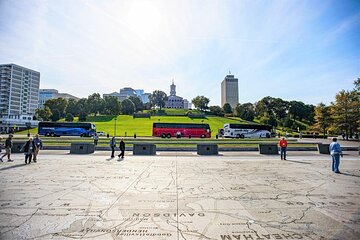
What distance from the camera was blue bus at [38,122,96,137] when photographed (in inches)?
1759

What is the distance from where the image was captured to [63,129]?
4500 cm

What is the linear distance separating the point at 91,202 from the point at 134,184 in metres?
2.25

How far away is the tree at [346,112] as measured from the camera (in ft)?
149

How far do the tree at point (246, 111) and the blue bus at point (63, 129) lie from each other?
83.1 m

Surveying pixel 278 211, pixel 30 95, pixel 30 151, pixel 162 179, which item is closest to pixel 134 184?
pixel 162 179

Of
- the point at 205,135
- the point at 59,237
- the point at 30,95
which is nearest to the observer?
the point at 59,237

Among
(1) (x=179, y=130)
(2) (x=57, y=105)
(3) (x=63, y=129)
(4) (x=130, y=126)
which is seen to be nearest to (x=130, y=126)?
(4) (x=130, y=126)

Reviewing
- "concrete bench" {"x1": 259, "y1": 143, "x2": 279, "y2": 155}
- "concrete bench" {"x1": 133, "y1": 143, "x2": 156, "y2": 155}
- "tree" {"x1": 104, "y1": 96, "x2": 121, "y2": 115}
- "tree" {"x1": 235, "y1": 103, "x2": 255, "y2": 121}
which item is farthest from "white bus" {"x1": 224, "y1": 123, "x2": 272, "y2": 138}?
"tree" {"x1": 104, "y1": 96, "x2": 121, "y2": 115}

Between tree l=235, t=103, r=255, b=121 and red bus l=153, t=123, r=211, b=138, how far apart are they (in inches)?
2596

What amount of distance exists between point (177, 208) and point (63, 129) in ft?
156

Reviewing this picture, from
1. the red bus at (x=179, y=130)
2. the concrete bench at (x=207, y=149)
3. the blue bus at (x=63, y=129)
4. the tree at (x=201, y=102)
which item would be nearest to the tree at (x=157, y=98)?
the tree at (x=201, y=102)

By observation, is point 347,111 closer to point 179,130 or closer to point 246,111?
point 179,130

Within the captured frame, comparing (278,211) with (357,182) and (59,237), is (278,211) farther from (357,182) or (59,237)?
(357,182)

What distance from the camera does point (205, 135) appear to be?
47.0 meters
